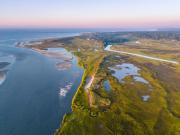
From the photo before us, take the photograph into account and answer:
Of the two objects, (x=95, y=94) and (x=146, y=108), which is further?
(x=95, y=94)

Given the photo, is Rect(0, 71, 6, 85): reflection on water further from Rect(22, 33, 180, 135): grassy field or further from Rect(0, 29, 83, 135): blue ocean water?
Rect(22, 33, 180, 135): grassy field

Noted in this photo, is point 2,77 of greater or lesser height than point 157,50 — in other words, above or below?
above

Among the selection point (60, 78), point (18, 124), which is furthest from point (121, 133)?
point (60, 78)

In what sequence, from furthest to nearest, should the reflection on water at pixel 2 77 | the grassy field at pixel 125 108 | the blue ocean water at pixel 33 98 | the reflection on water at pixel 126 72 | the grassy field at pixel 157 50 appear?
the grassy field at pixel 157 50 → the reflection on water at pixel 126 72 → the reflection on water at pixel 2 77 → the blue ocean water at pixel 33 98 → the grassy field at pixel 125 108

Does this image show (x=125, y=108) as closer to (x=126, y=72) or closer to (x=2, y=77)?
(x=126, y=72)

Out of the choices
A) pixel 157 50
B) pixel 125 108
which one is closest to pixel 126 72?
pixel 125 108

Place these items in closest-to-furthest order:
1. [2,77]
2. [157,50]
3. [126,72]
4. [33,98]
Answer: [33,98] < [2,77] < [126,72] < [157,50]

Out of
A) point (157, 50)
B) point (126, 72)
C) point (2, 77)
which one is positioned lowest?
point (157, 50)

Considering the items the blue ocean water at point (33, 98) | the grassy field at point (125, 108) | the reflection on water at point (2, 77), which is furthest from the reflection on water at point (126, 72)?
the reflection on water at point (2, 77)

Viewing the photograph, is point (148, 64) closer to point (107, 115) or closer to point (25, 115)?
point (107, 115)

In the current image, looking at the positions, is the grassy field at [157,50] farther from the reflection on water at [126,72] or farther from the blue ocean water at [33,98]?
the blue ocean water at [33,98]

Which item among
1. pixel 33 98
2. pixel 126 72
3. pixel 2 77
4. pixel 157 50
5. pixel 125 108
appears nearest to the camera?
pixel 125 108
